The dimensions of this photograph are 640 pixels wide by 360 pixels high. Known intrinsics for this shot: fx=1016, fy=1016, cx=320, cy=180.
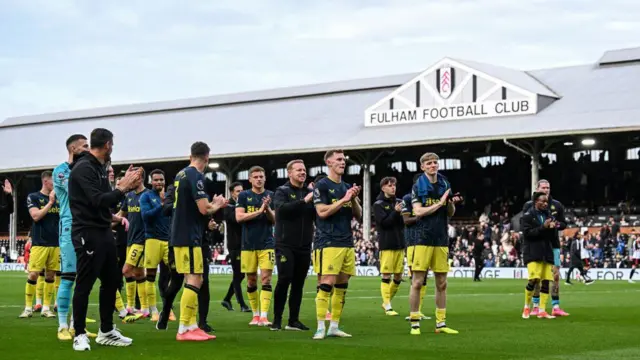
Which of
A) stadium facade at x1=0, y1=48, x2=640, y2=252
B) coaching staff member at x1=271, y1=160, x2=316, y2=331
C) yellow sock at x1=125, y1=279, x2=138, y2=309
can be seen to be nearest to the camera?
coaching staff member at x1=271, y1=160, x2=316, y2=331

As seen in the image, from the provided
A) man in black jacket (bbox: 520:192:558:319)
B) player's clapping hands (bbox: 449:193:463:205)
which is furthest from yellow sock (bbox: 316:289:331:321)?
man in black jacket (bbox: 520:192:558:319)

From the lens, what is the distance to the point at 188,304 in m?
11.8

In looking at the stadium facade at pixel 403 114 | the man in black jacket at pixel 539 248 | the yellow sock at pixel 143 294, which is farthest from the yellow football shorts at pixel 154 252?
the stadium facade at pixel 403 114

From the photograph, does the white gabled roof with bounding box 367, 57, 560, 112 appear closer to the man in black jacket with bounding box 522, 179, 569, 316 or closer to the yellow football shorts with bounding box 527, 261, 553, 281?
the man in black jacket with bounding box 522, 179, 569, 316

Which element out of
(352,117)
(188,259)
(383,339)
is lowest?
(383,339)

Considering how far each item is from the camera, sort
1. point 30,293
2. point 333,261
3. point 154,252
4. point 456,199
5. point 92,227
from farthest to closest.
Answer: point 30,293 < point 154,252 < point 456,199 < point 333,261 < point 92,227

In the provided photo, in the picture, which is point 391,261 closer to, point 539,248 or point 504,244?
point 539,248

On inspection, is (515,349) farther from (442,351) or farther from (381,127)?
(381,127)

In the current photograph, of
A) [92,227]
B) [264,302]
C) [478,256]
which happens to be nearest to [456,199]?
[264,302]

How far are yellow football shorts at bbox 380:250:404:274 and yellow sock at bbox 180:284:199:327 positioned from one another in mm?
6534

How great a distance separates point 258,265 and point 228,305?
2768 millimetres

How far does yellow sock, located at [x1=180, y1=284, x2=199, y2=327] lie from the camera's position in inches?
466

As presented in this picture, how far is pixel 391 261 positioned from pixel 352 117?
33254mm

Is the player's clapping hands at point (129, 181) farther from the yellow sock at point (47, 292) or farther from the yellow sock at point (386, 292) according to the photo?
the yellow sock at point (386, 292)
